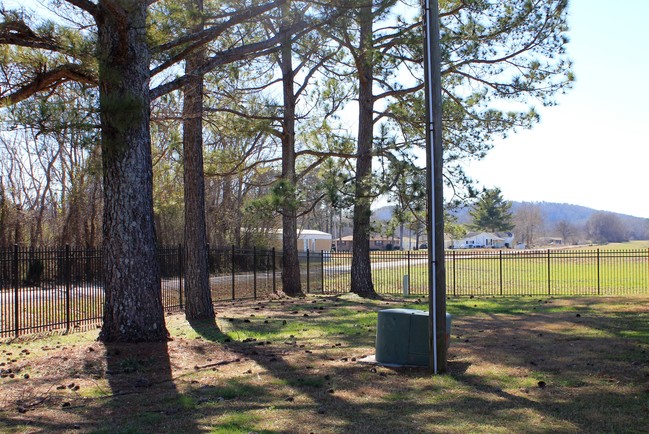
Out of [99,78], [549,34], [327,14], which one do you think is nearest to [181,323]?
[99,78]

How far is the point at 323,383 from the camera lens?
7.24m

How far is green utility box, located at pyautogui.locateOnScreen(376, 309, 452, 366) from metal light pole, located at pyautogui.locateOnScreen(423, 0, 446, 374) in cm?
47

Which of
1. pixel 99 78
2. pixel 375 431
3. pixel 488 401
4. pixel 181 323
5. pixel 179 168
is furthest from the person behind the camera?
pixel 179 168

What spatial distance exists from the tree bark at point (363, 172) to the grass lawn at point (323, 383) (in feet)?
17.3

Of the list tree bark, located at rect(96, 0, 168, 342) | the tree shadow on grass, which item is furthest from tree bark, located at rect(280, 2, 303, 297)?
the tree shadow on grass

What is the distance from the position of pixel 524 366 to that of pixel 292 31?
6686 mm

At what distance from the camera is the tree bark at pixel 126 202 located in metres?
9.31

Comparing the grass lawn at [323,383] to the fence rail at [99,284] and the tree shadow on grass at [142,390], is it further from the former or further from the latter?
Result: the fence rail at [99,284]

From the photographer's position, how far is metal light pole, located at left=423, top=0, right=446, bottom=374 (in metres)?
7.32

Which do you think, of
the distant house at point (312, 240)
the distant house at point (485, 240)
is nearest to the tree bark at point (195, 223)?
the distant house at point (312, 240)

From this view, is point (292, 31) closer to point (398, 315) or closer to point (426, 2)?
point (426, 2)

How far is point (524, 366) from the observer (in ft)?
25.9

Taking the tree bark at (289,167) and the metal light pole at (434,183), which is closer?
the metal light pole at (434,183)

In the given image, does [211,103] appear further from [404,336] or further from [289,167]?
[404,336]
